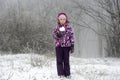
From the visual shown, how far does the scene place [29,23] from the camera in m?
17.7

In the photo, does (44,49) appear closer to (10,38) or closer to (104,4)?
(10,38)

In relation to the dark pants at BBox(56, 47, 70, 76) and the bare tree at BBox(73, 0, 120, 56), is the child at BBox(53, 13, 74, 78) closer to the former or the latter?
the dark pants at BBox(56, 47, 70, 76)

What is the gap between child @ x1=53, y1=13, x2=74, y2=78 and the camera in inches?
288

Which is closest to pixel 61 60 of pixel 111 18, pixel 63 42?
pixel 63 42

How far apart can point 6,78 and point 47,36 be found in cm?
1080

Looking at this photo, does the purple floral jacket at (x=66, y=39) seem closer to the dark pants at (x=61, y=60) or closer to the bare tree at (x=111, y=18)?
the dark pants at (x=61, y=60)

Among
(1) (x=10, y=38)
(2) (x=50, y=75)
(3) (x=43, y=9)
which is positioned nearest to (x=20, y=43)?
(1) (x=10, y=38)

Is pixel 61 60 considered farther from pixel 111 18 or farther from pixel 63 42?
pixel 111 18

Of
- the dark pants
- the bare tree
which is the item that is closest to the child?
the dark pants

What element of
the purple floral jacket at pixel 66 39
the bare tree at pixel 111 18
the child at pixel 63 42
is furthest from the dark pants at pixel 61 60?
the bare tree at pixel 111 18

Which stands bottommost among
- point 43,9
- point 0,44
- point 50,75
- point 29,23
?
point 50,75

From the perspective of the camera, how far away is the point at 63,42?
7316 millimetres

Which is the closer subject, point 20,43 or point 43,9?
point 20,43

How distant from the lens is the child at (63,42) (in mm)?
7305
